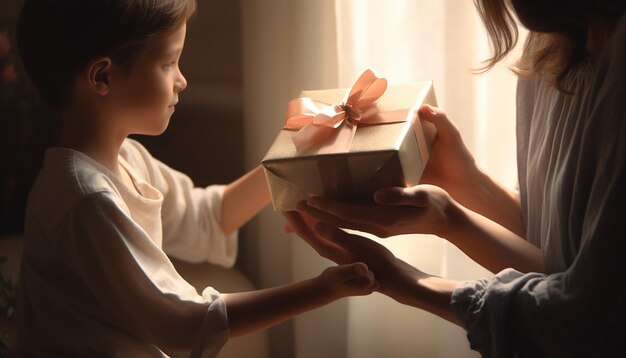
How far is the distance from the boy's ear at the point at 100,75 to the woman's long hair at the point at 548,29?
51 centimetres

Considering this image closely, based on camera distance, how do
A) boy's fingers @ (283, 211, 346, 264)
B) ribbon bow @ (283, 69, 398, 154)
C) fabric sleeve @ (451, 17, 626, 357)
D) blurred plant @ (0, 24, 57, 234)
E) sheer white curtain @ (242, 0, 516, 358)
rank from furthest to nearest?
blurred plant @ (0, 24, 57, 234) → sheer white curtain @ (242, 0, 516, 358) → boy's fingers @ (283, 211, 346, 264) → ribbon bow @ (283, 69, 398, 154) → fabric sleeve @ (451, 17, 626, 357)

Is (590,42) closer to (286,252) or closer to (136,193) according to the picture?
(136,193)

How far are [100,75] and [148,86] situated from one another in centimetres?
7

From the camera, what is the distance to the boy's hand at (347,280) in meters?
1.04

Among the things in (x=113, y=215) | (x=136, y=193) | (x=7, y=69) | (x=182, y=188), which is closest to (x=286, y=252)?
(x=182, y=188)

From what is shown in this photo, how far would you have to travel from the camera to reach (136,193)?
3.74 feet

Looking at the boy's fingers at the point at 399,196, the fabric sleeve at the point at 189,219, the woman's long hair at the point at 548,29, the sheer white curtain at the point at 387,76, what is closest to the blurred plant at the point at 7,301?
the fabric sleeve at the point at 189,219

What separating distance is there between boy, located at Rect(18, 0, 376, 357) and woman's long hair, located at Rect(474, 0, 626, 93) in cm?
37

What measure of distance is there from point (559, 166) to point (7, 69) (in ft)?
3.99

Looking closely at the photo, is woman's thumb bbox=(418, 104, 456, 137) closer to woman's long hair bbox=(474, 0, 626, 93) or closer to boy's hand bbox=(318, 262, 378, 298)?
woman's long hair bbox=(474, 0, 626, 93)

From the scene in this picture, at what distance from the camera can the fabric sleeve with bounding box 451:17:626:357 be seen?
0.89m

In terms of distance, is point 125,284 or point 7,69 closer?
point 125,284

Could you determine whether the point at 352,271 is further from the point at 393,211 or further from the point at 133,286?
the point at 133,286

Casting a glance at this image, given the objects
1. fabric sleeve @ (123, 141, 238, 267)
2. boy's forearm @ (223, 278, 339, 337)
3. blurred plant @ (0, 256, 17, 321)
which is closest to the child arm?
boy's forearm @ (223, 278, 339, 337)
